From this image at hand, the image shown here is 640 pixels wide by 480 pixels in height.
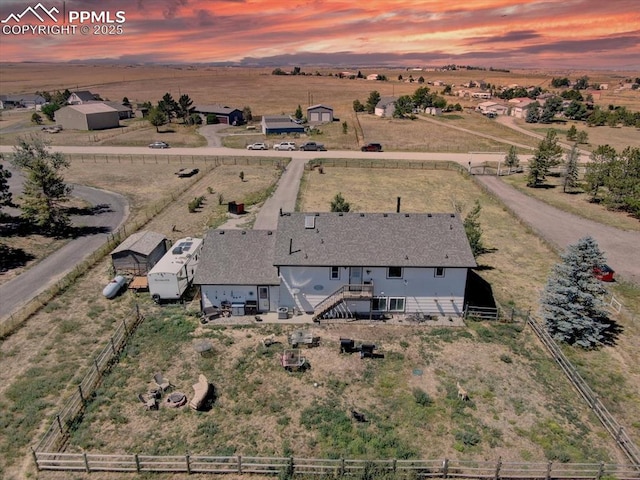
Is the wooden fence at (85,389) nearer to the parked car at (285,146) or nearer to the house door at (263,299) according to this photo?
the house door at (263,299)

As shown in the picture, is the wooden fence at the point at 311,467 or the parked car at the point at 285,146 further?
the parked car at the point at 285,146

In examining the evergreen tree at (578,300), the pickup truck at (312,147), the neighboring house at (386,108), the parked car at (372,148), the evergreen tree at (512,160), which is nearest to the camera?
the evergreen tree at (578,300)

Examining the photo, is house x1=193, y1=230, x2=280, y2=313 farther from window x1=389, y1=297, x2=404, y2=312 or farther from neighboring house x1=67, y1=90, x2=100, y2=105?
neighboring house x1=67, y1=90, x2=100, y2=105

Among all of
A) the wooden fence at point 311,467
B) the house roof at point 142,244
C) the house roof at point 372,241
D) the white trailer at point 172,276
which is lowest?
the wooden fence at point 311,467

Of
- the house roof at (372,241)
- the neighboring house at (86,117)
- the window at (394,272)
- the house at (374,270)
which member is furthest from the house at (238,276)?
the neighboring house at (86,117)

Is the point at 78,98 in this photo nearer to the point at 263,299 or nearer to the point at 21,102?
the point at 21,102

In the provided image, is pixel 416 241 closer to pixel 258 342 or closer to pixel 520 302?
pixel 520 302
